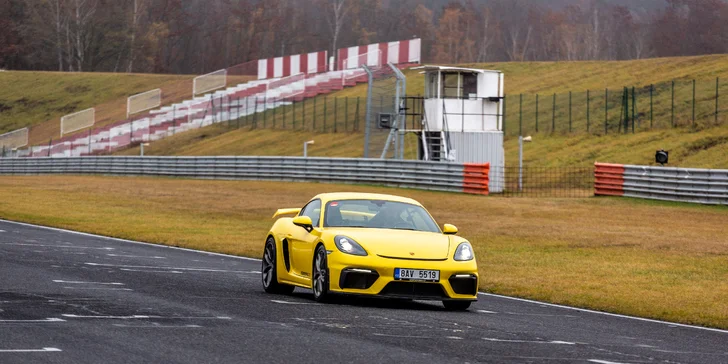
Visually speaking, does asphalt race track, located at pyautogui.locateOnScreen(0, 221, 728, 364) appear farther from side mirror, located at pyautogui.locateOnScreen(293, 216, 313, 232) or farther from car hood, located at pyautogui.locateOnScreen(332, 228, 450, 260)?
side mirror, located at pyautogui.locateOnScreen(293, 216, 313, 232)

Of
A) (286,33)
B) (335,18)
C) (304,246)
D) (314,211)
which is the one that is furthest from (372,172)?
(286,33)

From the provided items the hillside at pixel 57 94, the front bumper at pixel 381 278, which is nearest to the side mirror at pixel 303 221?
the front bumper at pixel 381 278

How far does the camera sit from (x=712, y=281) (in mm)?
18469

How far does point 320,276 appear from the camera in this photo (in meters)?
13.7

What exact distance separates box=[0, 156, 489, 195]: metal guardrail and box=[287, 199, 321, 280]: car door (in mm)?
26579

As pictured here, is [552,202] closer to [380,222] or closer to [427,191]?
[427,191]

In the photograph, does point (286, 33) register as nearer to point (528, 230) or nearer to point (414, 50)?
point (414, 50)

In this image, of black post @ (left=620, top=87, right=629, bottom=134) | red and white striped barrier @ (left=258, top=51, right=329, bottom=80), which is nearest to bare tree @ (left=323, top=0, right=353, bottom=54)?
red and white striped barrier @ (left=258, top=51, right=329, bottom=80)

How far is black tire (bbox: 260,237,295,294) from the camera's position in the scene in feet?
49.1

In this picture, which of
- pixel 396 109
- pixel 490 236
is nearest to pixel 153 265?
pixel 490 236

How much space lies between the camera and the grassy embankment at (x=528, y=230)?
1708 cm

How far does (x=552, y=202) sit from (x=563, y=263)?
17.1 meters

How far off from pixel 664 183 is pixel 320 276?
2489 cm

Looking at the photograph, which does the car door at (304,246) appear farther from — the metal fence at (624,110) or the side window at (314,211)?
the metal fence at (624,110)
